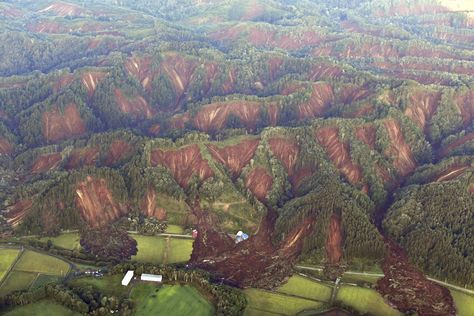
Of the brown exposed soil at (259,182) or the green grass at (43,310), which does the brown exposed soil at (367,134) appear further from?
the green grass at (43,310)

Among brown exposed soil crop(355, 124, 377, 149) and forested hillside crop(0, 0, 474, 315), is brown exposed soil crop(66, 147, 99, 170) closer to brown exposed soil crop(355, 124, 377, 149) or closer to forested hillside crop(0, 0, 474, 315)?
forested hillside crop(0, 0, 474, 315)

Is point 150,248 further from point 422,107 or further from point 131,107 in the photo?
point 422,107

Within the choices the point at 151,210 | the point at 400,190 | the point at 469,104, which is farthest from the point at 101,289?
the point at 469,104

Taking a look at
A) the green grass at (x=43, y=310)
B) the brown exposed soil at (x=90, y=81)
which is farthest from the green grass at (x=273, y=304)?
the brown exposed soil at (x=90, y=81)

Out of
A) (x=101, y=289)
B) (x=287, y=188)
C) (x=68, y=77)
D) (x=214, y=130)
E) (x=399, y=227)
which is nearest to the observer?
(x=101, y=289)

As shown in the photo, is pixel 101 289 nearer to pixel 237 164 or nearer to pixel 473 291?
pixel 237 164

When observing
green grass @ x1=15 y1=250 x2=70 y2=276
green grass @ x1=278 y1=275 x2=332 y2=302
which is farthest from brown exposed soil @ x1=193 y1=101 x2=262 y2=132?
green grass @ x1=15 y1=250 x2=70 y2=276
